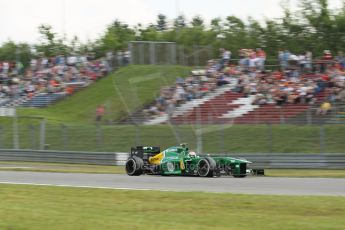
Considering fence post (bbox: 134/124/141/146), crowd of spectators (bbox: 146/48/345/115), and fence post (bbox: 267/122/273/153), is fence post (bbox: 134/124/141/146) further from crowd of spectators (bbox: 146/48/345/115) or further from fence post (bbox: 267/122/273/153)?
fence post (bbox: 267/122/273/153)

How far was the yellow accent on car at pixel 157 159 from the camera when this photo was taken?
1977 cm

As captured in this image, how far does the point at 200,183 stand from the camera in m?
16.3

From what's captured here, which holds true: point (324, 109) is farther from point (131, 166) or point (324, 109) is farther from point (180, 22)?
point (180, 22)

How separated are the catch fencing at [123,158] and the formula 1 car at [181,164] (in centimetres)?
355

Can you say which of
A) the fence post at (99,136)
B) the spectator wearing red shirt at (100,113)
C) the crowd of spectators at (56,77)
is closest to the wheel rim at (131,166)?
the fence post at (99,136)

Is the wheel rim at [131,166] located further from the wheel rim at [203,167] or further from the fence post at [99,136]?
the fence post at [99,136]

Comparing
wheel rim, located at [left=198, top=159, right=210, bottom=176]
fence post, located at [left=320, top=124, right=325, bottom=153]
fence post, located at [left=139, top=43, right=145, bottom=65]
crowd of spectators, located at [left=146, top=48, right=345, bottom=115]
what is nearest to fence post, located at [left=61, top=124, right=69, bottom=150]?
crowd of spectators, located at [left=146, top=48, right=345, bottom=115]

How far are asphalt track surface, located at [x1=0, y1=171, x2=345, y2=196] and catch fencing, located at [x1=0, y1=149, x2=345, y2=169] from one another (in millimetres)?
5089

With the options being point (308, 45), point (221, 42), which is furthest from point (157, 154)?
point (221, 42)

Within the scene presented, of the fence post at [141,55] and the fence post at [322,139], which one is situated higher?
the fence post at [141,55]

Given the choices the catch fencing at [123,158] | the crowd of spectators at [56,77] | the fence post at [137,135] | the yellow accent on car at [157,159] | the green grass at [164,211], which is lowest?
the catch fencing at [123,158]

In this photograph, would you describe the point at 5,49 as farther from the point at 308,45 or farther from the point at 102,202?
the point at 102,202

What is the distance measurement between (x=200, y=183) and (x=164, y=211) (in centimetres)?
542

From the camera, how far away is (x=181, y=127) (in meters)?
24.7
